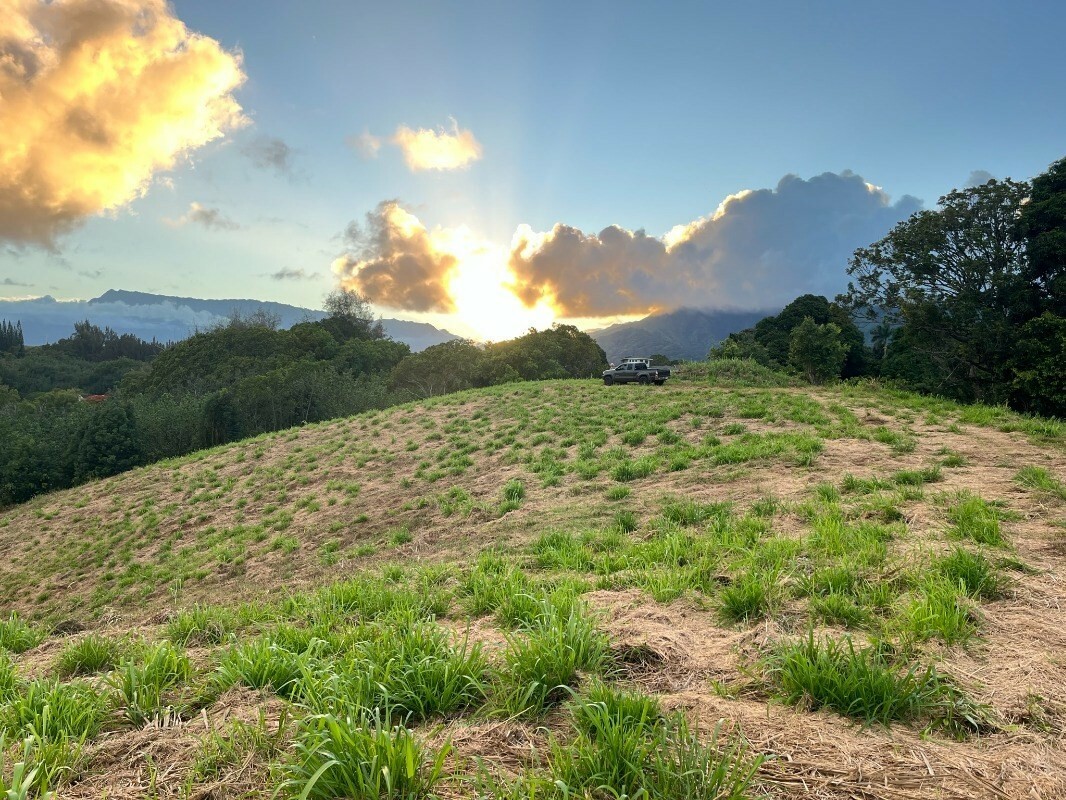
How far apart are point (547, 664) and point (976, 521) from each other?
523 cm

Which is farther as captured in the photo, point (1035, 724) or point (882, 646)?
point (882, 646)

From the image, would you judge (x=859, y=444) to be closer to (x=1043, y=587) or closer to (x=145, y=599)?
(x=1043, y=587)

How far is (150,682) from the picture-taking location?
121 inches

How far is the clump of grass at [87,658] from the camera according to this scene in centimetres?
366

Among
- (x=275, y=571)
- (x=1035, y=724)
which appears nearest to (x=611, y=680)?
(x=1035, y=724)

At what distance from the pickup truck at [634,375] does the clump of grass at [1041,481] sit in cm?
2058

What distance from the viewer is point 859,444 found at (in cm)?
992

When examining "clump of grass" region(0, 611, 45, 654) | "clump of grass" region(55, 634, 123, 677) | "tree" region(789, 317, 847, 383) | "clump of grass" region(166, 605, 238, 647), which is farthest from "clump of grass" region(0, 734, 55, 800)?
"tree" region(789, 317, 847, 383)

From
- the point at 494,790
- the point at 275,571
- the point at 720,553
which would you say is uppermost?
the point at 494,790

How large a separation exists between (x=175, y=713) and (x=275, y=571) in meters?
7.95

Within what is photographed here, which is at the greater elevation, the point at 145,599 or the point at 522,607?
the point at 522,607

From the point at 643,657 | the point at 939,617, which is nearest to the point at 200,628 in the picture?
the point at 643,657

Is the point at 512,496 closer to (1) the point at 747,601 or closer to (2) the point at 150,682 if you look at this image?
(1) the point at 747,601

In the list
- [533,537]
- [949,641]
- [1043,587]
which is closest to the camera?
[949,641]
